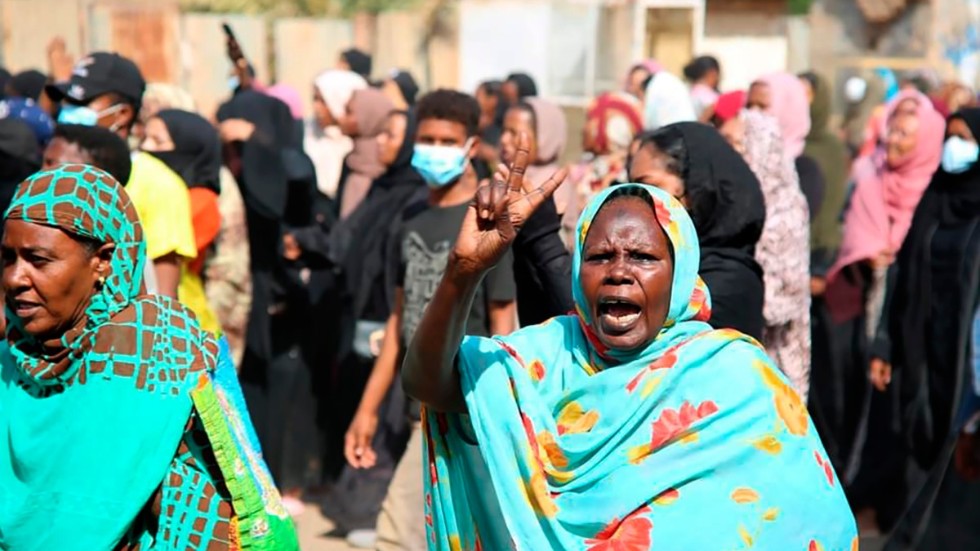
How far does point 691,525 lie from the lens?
3.06 meters

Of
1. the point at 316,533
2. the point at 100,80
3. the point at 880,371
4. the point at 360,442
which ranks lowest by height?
the point at 316,533

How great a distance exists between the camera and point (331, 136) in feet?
34.9

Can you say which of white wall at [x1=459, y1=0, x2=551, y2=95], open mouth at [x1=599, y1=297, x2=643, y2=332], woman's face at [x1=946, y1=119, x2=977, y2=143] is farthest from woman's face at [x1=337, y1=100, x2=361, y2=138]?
white wall at [x1=459, y1=0, x2=551, y2=95]

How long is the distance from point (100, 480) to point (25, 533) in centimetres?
20

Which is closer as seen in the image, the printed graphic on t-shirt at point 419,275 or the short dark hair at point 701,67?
the printed graphic on t-shirt at point 419,275

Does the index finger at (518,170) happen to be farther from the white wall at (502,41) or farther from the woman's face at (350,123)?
the white wall at (502,41)

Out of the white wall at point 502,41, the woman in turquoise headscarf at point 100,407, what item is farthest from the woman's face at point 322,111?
the woman in turquoise headscarf at point 100,407

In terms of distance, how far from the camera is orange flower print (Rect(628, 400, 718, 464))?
311 cm

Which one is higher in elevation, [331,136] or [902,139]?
[902,139]

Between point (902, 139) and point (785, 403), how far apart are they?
17.8ft

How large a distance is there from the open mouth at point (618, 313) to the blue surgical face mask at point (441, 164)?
98.8 inches

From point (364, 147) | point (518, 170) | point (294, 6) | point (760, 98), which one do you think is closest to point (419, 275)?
point (518, 170)

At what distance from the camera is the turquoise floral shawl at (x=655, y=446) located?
3088mm

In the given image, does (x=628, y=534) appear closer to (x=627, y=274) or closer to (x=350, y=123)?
(x=627, y=274)
